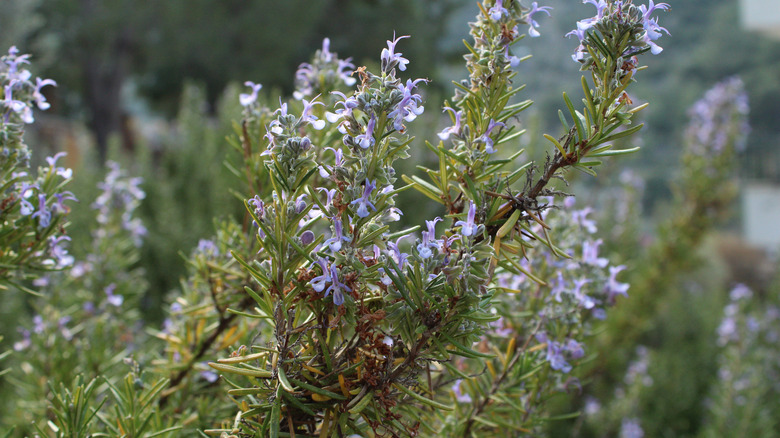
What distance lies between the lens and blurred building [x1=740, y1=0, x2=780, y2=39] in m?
5.11

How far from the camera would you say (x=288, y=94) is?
8820 mm

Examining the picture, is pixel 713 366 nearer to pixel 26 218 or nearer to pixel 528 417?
pixel 528 417

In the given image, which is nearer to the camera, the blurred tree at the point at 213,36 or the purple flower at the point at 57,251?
the purple flower at the point at 57,251

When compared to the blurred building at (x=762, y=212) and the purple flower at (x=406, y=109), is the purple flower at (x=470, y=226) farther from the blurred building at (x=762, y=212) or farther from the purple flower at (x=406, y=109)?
the blurred building at (x=762, y=212)

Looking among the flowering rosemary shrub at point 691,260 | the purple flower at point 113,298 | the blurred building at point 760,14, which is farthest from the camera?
the blurred building at point 760,14

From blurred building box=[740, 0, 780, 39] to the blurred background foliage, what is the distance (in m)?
0.80

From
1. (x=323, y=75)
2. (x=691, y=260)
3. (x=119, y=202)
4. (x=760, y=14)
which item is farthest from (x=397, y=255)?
(x=760, y=14)

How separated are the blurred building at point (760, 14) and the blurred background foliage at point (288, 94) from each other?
0.80 meters

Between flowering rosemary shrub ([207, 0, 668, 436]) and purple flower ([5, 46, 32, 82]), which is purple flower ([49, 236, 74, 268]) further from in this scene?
flowering rosemary shrub ([207, 0, 668, 436])

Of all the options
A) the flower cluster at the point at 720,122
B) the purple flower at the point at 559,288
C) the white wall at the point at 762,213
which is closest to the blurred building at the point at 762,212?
the white wall at the point at 762,213

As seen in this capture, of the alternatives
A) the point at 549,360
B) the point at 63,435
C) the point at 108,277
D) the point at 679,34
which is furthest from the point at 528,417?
the point at 679,34

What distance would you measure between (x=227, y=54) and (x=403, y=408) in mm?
9995

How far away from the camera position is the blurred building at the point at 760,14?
5109 millimetres

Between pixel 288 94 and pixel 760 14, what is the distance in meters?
6.42
